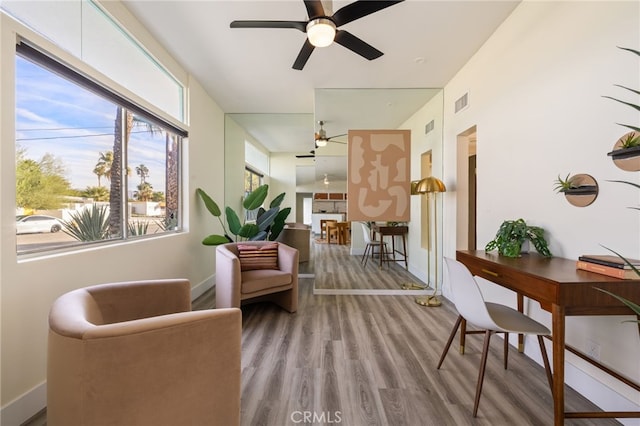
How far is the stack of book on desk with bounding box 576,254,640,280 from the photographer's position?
128 centimetres

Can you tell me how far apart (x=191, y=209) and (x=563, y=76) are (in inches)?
156

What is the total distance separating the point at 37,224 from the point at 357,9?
258 cm

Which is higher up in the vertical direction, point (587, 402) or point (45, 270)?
point (45, 270)

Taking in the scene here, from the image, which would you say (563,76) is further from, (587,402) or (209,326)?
(209,326)

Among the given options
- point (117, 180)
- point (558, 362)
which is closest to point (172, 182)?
point (117, 180)

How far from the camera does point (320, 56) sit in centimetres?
289

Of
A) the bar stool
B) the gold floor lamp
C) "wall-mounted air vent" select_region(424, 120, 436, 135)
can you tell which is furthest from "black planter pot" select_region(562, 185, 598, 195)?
the bar stool

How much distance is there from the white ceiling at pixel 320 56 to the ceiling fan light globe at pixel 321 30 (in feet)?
1.69

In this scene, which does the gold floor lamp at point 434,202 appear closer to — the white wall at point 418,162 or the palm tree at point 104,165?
the white wall at point 418,162

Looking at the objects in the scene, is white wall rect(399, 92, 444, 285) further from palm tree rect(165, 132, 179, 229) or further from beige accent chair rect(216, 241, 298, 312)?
palm tree rect(165, 132, 179, 229)

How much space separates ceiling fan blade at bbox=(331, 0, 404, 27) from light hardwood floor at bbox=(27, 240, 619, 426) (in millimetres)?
2611

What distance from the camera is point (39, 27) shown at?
164 cm

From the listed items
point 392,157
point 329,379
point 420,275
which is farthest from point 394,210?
point 329,379

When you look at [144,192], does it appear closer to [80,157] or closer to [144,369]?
[80,157]
